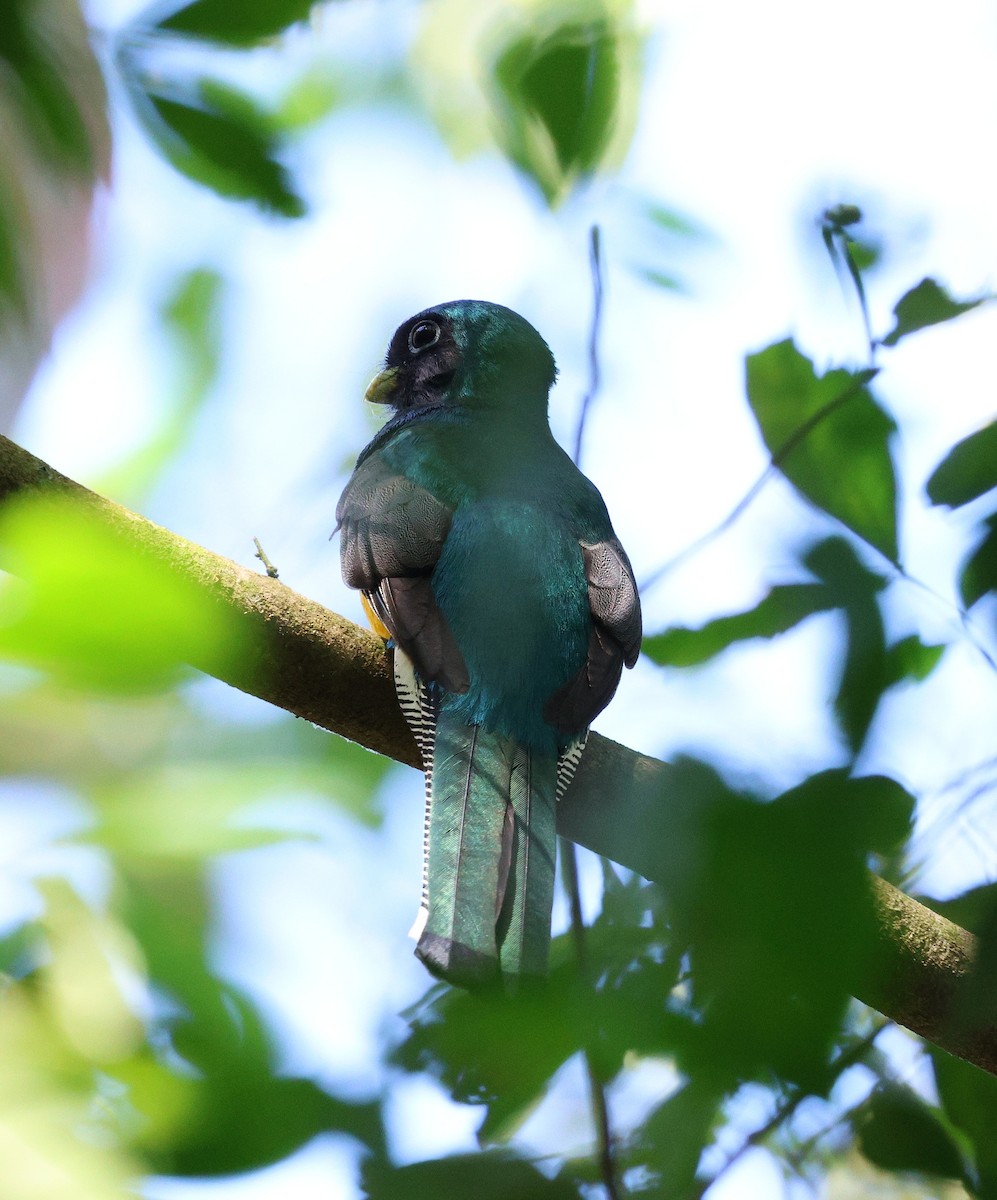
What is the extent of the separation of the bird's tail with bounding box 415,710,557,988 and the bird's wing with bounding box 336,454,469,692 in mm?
155

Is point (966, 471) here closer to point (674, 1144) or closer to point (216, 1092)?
point (674, 1144)

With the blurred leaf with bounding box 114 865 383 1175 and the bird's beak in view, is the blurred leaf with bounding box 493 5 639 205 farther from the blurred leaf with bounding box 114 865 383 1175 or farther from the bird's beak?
the bird's beak

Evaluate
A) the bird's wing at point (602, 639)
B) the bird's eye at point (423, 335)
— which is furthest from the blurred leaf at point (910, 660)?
the bird's eye at point (423, 335)

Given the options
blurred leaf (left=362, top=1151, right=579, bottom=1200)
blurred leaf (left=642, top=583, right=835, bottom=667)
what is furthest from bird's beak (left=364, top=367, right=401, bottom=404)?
blurred leaf (left=362, top=1151, right=579, bottom=1200)

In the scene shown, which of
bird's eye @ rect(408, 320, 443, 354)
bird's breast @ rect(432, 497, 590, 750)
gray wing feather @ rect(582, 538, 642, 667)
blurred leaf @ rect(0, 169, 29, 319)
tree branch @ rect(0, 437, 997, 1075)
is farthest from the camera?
bird's eye @ rect(408, 320, 443, 354)

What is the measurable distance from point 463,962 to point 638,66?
1.02 metres

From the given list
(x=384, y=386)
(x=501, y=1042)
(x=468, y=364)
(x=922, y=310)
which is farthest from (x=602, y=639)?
(x=501, y=1042)

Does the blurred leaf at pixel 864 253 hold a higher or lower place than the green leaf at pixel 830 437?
higher

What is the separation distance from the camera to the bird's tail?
6.19ft

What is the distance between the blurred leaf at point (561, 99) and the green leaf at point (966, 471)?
394mm

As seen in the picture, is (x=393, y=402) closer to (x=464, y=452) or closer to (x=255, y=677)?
(x=464, y=452)

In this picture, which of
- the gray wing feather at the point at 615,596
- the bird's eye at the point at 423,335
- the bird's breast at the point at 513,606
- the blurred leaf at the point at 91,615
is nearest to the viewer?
the blurred leaf at the point at 91,615

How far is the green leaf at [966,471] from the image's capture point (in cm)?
97

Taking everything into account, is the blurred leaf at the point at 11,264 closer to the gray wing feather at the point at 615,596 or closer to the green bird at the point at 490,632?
the green bird at the point at 490,632
